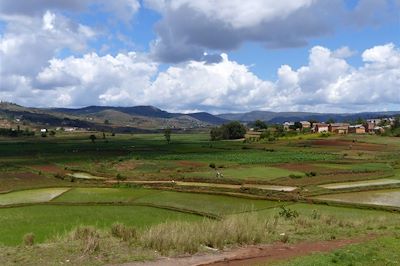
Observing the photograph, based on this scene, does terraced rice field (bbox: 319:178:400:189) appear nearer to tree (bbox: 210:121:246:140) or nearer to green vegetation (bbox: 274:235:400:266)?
green vegetation (bbox: 274:235:400:266)

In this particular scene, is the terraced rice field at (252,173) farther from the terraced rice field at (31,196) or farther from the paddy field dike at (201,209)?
the terraced rice field at (31,196)

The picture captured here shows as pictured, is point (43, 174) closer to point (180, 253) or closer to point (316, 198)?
point (316, 198)

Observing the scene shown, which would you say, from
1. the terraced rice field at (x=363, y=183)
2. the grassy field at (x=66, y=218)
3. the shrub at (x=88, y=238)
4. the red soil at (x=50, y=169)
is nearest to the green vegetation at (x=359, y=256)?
the shrub at (x=88, y=238)

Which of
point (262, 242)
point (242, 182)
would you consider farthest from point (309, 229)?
point (242, 182)

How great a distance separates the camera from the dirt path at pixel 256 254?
640 inches

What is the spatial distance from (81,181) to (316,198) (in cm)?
2851

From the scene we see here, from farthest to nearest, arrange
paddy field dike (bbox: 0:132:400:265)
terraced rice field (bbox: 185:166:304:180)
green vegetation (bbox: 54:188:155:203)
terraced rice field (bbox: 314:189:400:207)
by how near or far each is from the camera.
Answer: terraced rice field (bbox: 185:166:304:180)
green vegetation (bbox: 54:188:155:203)
terraced rice field (bbox: 314:189:400:207)
paddy field dike (bbox: 0:132:400:265)

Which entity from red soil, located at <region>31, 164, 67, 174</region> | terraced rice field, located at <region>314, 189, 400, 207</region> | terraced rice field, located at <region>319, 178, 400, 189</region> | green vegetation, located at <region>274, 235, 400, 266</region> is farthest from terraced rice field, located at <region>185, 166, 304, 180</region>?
green vegetation, located at <region>274, 235, 400, 266</region>

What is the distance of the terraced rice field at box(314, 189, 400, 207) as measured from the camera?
41.0 m

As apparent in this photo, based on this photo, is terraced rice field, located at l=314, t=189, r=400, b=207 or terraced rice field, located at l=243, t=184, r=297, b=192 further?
terraced rice field, located at l=243, t=184, r=297, b=192

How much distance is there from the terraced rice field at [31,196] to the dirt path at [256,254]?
90.2ft

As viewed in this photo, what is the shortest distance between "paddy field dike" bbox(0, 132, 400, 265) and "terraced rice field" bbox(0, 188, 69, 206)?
10cm

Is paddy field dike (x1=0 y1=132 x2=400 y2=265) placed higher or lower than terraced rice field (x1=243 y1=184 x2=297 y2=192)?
higher

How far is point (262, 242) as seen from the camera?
66.0 ft
